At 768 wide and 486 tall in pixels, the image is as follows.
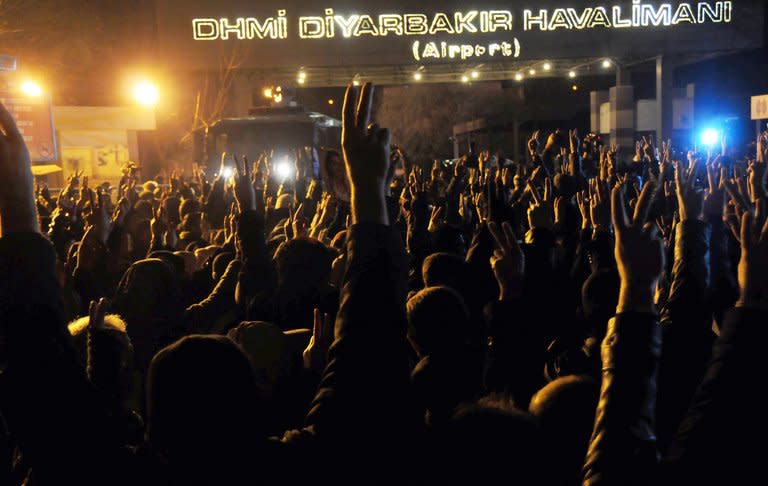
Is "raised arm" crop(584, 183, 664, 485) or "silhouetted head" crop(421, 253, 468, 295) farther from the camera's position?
"silhouetted head" crop(421, 253, 468, 295)

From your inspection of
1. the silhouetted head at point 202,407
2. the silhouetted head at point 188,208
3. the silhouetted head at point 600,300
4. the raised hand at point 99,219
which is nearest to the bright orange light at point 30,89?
the silhouetted head at point 188,208

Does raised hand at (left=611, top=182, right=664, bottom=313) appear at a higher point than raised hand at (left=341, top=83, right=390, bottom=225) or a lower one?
lower

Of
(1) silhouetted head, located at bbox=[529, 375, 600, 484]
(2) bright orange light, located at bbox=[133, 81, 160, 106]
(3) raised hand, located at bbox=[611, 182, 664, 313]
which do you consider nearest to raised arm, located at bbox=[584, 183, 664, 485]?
(3) raised hand, located at bbox=[611, 182, 664, 313]

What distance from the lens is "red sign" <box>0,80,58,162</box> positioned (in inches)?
585

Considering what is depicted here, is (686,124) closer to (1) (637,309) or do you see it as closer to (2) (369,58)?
(2) (369,58)

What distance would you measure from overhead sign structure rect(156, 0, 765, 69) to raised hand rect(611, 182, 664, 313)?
22163 mm

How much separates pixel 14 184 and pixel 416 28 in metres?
22.4

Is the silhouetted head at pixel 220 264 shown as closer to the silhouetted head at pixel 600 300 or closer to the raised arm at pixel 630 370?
the silhouetted head at pixel 600 300

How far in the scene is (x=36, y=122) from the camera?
50.2ft

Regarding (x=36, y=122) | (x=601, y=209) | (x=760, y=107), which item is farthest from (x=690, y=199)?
(x=760, y=107)

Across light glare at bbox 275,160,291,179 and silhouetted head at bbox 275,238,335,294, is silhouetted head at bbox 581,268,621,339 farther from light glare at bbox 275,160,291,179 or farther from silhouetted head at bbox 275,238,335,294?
light glare at bbox 275,160,291,179

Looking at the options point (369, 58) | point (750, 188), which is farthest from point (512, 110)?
point (750, 188)

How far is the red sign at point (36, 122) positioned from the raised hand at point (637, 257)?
14.6 metres

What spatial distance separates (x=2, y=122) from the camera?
7.38ft
